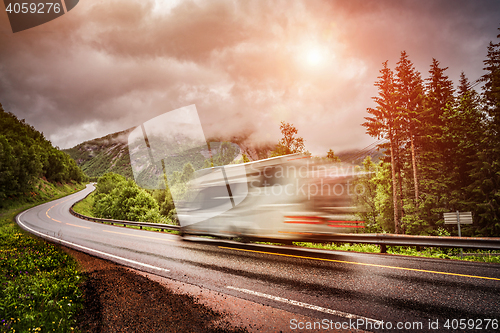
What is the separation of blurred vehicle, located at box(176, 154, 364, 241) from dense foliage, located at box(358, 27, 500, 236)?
11232 millimetres

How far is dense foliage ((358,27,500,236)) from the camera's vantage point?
16.5 metres

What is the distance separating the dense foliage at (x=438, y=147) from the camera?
1647 cm

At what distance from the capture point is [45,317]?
11.9 ft

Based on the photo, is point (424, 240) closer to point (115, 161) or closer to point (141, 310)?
point (141, 310)

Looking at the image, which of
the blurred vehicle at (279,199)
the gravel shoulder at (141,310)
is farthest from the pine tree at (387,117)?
the gravel shoulder at (141,310)

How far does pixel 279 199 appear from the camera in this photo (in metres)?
7.47

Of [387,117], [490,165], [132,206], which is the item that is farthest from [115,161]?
[490,165]

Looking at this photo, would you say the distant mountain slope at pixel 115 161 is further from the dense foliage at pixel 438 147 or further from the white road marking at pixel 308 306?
the dense foliage at pixel 438 147

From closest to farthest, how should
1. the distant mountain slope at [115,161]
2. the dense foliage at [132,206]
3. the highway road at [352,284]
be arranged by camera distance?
1. the highway road at [352,284]
2. the distant mountain slope at [115,161]
3. the dense foliage at [132,206]

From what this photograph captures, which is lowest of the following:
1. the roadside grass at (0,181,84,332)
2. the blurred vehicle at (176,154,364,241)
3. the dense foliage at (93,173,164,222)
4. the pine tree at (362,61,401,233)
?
the dense foliage at (93,173,164,222)

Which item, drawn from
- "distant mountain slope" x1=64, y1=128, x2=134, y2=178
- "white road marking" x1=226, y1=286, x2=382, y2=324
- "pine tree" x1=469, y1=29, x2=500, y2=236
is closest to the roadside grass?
"white road marking" x1=226, y1=286, x2=382, y2=324

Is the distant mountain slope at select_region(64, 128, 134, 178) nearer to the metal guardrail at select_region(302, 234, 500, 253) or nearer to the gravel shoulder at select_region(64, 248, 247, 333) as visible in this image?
the gravel shoulder at select_region(64, 248, 247, 333)

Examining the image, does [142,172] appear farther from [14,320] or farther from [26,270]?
[14,320]

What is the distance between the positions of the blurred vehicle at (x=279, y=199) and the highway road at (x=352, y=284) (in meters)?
0.94
